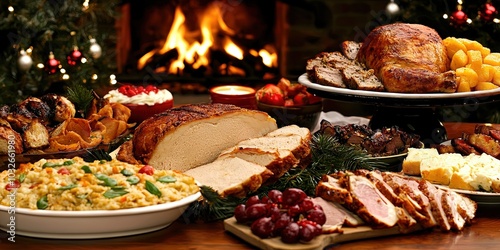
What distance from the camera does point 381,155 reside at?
10.3ft

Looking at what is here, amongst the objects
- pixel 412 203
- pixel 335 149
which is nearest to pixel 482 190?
pixel 412 203

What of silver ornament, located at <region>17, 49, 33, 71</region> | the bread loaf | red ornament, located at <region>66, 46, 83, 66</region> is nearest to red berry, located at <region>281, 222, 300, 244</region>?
the bread loaf

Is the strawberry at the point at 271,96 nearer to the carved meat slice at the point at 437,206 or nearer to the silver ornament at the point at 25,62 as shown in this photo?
the carved meat slice at the point at 437,206

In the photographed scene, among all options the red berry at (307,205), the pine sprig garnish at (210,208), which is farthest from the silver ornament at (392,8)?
the red berry at (307,205)

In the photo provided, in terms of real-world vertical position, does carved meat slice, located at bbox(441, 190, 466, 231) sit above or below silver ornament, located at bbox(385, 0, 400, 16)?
below

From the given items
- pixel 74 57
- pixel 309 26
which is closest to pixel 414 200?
pixel 74 57

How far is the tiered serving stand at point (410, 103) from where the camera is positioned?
3.38m

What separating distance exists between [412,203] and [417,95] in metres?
0.91

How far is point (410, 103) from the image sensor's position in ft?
11.1

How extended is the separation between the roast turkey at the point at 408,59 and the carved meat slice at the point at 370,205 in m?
0.92

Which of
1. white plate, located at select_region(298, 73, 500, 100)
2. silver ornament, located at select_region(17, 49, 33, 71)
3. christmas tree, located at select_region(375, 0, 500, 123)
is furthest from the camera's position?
christmas tree, located at select_region(375, 0, 500, 123)

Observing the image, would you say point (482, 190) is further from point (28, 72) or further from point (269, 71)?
point (269, 71)

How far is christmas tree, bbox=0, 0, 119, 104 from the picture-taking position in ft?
18.6

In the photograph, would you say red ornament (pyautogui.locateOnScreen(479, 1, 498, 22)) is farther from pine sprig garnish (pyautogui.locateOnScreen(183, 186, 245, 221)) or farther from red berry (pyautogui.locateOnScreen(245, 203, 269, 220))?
red berry (pyautogui.locateOnScreen(245, 203, 269, 220))
